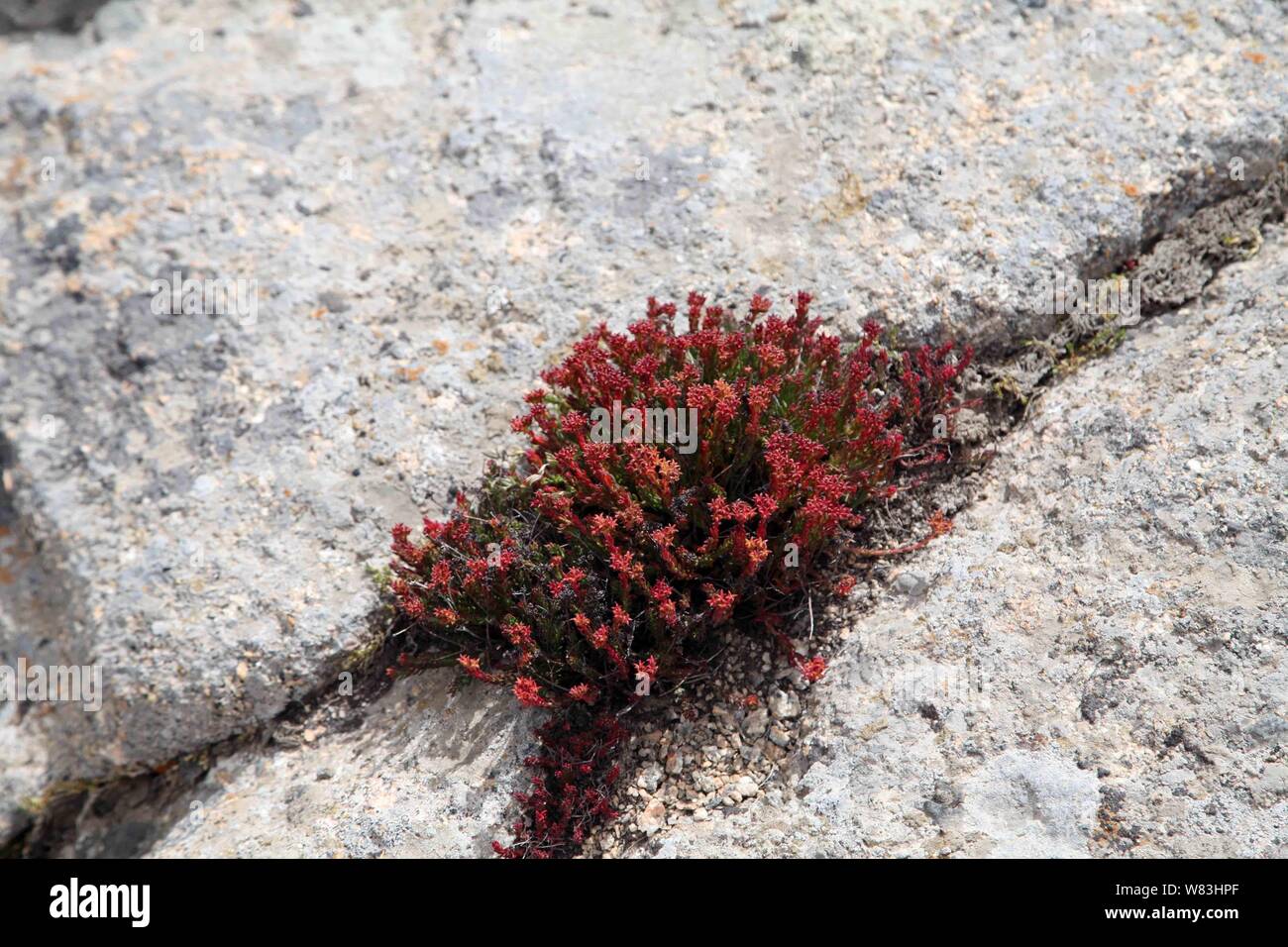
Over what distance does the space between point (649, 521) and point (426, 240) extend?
275 cm

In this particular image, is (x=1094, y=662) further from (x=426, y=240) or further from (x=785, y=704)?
(x=426, y=240)

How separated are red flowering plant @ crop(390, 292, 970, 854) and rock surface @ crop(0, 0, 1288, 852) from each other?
49 centimetres

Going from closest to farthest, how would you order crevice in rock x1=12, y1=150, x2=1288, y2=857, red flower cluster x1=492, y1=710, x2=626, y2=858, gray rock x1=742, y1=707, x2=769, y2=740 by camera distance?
red flower cluster x1=492, y1=710, x2=626, y2=858, gray rock x1=742, y1=707, x2=769, y2=740, crevice in rock x1=12, y1=150, x2=1288, y2=857

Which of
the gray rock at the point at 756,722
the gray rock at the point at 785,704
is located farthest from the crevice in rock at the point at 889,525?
the gray rock at the point at 756,722

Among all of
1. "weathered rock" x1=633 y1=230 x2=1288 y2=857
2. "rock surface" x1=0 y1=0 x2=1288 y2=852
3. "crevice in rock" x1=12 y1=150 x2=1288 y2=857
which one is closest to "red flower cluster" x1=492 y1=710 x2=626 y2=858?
"crevice in rock" x1=12 y1=150 x2=1288 y2=857

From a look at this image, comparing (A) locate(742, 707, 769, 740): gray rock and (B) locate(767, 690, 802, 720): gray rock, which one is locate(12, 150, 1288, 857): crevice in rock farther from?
(A) locate(742, 707, 769, 740): gray rock

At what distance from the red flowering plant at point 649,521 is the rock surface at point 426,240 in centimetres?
49

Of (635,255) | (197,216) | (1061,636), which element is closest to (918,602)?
(1061,636)

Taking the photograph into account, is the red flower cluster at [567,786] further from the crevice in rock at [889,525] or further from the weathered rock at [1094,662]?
the weathered rock at [1094,662]

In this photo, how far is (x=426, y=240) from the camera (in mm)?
6129

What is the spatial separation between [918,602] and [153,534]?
420cm

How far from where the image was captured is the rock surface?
17.1ft

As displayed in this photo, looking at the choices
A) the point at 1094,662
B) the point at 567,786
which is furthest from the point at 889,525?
the point at 567,786

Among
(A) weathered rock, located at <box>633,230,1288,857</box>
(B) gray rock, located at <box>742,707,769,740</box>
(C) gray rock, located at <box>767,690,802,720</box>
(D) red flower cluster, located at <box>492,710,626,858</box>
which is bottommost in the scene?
(D) red flower cluster, located at <box>492,710,626,858</box>
